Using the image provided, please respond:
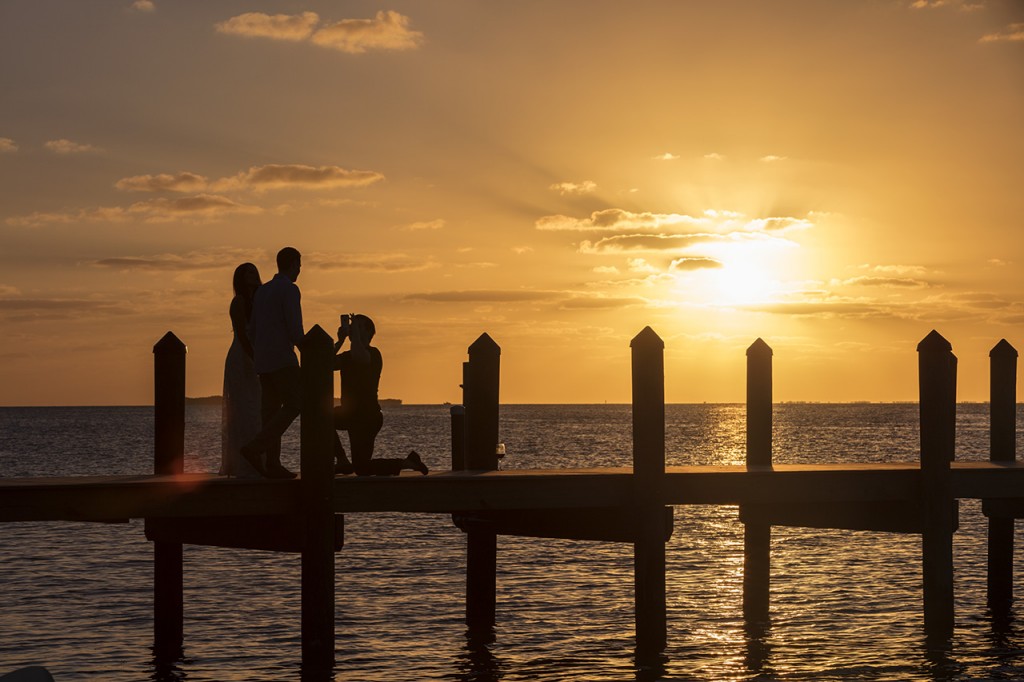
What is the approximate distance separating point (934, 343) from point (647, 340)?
354 centimetres

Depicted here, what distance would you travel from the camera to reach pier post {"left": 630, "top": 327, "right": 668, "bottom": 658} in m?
12.7

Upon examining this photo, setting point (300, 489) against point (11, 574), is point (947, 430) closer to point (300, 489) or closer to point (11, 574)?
point (300, 489)

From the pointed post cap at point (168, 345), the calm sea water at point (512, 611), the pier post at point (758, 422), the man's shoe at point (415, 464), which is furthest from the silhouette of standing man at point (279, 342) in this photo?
the pier post at point (758, 422)

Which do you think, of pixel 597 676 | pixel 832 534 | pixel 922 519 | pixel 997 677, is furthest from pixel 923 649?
pixel 832 534

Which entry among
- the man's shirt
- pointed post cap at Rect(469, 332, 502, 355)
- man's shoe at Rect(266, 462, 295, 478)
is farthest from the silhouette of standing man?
pointed post cap at Rect(469, 332, 502, 355)

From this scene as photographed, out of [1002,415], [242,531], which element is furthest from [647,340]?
[1002,415]

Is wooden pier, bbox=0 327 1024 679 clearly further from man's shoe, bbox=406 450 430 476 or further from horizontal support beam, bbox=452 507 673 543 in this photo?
man's shoe, bbox=406 450 430 476

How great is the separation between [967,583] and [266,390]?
15447mm

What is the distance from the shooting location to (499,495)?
12.5 meters

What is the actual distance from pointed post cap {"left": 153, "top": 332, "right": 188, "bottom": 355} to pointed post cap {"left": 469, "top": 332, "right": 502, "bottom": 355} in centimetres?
319

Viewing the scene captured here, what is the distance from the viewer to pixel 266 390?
1164cm

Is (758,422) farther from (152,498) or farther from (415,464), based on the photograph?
(152,498)

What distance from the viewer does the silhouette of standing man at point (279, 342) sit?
11.4 meters

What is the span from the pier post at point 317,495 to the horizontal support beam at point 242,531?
16 cm
